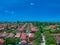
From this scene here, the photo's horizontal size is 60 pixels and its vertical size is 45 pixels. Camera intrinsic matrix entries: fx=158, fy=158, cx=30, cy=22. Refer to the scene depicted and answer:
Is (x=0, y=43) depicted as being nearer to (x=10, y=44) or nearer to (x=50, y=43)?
(x=10, y=44)

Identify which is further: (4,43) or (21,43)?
(21,43)

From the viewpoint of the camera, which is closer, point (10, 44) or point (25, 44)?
point (10, 44)

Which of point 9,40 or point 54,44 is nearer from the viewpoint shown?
point 54,44

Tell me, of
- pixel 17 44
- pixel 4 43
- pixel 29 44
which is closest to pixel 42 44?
pixel 29 44

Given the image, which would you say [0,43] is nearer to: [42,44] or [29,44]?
[29,44]

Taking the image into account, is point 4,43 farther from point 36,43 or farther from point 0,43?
point 36,43

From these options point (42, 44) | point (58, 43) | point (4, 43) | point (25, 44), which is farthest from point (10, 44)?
point (58, 43)

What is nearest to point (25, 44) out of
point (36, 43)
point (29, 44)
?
point (29, 44)
